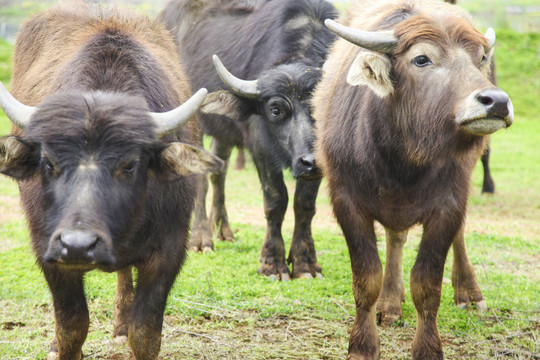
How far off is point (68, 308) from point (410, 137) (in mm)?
2190

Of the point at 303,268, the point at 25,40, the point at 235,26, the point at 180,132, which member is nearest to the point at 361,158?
the point at 180,132

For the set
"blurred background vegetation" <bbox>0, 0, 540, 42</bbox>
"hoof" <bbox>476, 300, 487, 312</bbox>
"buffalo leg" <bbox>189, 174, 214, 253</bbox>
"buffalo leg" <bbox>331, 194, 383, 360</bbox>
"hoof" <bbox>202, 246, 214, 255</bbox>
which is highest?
"buffalo leg" <bbox>331, 194, 383, 360</bbox>

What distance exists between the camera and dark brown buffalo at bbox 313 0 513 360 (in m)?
3.77

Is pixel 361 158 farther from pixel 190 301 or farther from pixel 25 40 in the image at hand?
pixel 25 40

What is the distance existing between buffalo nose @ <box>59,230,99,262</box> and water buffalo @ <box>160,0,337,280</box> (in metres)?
2.78

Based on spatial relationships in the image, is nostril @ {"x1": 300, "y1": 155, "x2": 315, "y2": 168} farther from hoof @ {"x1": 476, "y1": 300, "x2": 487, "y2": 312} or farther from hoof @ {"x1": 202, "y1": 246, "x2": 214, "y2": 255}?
hoof @ {"x1": 202, "y1": 246, "x2": 214, "y2": 255}

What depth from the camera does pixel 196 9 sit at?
820cm

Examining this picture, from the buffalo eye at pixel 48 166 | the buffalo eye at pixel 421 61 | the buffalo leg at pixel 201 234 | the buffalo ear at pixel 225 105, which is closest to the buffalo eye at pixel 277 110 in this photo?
the buffalo ear at pixel 225 105

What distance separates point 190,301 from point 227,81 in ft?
6.56

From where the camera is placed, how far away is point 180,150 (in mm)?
3514

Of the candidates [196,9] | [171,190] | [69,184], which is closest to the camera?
[69,184]

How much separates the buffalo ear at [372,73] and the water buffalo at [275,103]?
65.8 inches

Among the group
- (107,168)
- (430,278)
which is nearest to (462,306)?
(430,278)

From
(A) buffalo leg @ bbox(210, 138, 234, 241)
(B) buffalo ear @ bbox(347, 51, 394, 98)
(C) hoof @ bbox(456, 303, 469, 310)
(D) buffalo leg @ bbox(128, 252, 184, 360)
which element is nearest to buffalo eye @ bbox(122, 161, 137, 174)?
(D) buffalo leg @ bbox(128, 252, 184, 360)
